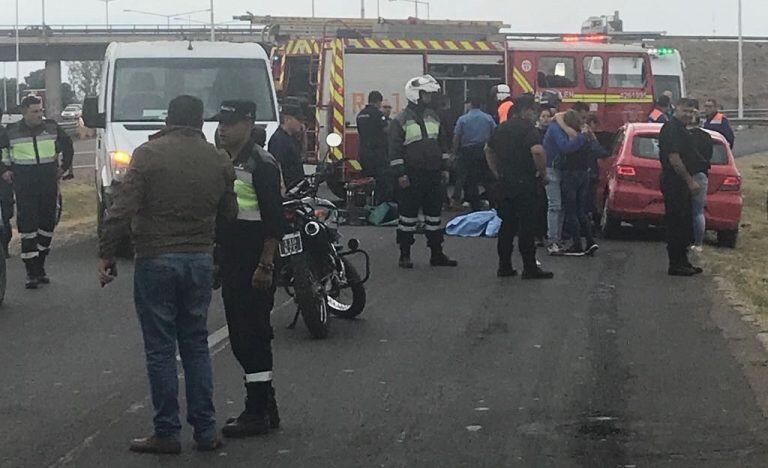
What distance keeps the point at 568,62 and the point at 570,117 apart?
899 cm

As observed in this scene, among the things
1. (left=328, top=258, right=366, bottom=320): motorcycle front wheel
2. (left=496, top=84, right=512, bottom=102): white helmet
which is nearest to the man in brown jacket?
(left=328, top=258, right=366, bottom=320): motorcycle front wheel

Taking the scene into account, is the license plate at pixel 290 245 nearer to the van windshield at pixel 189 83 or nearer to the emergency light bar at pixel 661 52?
the van windshield at pixel 189 83

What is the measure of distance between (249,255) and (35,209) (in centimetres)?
698

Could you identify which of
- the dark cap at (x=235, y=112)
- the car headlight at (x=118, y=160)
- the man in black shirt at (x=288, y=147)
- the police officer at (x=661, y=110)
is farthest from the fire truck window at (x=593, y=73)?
the dark cap at (x=235, y=112)

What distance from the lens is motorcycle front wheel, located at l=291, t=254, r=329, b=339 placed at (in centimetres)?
1004

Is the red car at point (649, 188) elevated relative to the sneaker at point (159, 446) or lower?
elevated

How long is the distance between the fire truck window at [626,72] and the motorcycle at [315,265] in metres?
14.0

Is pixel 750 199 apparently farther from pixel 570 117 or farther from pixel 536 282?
pixel 536 282

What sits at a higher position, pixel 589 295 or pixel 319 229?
pixel 319 229

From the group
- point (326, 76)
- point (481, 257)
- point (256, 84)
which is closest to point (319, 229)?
point (481, 257)

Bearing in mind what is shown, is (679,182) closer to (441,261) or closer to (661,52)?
(441,261)

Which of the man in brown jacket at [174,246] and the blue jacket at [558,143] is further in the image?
the blue jacket at [558,143]

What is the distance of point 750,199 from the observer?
26.7 metres

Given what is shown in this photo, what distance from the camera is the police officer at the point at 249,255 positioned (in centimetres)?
730
